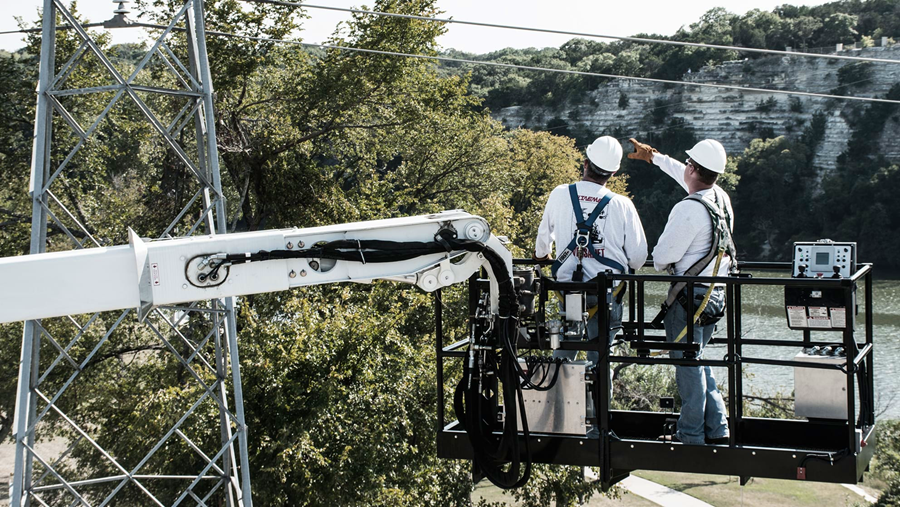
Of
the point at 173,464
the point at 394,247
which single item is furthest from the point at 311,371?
the point at 394,247

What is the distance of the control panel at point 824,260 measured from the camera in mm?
6188

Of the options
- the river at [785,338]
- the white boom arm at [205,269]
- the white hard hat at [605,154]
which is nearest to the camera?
the white boom arm at [205,269]

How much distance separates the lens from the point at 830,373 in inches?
259

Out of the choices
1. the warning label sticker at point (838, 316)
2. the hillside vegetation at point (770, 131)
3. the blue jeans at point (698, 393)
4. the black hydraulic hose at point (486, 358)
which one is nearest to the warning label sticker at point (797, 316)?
the warning label sticker at point (838, 316)

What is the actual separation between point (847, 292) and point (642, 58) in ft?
399

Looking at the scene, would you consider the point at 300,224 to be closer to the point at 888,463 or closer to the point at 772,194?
the point at 888,463

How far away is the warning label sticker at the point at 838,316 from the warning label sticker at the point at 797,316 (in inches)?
8.4

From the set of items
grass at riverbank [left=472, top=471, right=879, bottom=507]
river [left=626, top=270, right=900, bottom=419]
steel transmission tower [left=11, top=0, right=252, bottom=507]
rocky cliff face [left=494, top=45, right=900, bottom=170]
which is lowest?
grass at riverbank [left=472, top=471, right=879, bottom=507]

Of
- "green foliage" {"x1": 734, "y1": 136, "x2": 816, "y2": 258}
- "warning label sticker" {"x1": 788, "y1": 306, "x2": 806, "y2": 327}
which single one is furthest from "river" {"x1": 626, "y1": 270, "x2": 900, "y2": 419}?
"warning label sticker" {"x1": 788, "y1": 306, "x2": 806, "y2": 327}

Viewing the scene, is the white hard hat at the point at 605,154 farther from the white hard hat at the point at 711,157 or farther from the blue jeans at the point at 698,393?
the blue jeans at the point at 698,393

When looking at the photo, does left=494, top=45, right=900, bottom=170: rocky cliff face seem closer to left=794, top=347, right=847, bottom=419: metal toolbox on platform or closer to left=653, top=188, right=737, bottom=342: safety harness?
left=794, top=347, right=847, bottom=419: metal toolbox on platform

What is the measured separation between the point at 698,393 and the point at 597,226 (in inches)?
53.6

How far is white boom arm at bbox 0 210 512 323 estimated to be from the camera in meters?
5.24

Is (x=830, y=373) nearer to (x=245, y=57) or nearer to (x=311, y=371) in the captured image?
(x=311, y=371)
